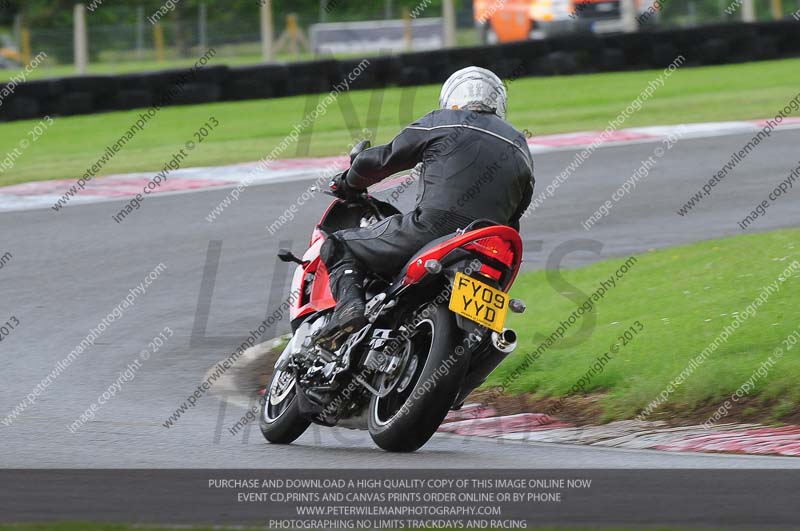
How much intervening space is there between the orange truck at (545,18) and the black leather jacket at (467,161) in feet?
77.3

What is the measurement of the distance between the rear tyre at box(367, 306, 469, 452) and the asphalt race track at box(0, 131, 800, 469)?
112mm

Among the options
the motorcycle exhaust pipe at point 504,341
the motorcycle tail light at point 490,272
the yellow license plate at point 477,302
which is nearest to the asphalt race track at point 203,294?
the motorcycle exhaust pipe at point 504,341

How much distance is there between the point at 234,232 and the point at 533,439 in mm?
6177

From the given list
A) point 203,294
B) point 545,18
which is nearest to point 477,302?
point 203,294

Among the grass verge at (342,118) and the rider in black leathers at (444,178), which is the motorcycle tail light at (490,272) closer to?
the rider in black leathers at (444,178)

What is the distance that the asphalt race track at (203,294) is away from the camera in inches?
240

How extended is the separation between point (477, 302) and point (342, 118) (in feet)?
51.7

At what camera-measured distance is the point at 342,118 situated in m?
21.2

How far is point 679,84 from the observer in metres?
23.4

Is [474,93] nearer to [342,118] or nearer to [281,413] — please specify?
[281,413]
